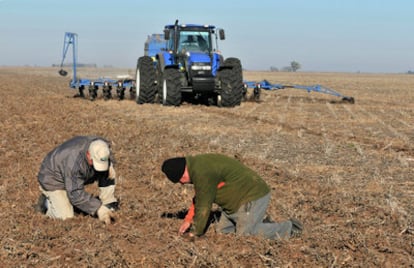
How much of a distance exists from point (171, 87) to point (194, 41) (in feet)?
6.23

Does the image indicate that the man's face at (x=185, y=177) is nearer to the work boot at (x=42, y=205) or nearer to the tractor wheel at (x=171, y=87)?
the work boot at (x=42, y=205)

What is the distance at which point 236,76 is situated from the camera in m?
17.3

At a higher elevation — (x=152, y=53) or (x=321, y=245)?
(x=152, y=53)

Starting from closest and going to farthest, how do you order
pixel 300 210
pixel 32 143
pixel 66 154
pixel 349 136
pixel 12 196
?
1. pixel 66 154
2. pixel 300 210
3. pixel 12 196
4. pixel 32 143
5. pixel 349 136

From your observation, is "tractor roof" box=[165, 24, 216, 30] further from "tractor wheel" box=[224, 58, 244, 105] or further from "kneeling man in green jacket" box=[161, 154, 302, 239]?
"kneeling man in green jacket" box=[161, 154, 302, 239]

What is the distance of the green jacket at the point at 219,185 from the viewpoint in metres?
5.16

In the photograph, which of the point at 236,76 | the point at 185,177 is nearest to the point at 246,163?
the point at 185,177

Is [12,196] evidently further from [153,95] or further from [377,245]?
[153,95]

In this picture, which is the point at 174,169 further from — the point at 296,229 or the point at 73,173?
the point at 296,229

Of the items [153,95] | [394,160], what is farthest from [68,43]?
[394,160]

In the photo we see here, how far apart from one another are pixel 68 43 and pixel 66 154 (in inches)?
817

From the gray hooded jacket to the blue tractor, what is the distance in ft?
36.4

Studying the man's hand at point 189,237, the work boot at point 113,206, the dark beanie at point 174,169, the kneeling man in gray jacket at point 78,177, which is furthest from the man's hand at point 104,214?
the dark beanie at point 174,169

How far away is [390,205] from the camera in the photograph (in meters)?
6.93
